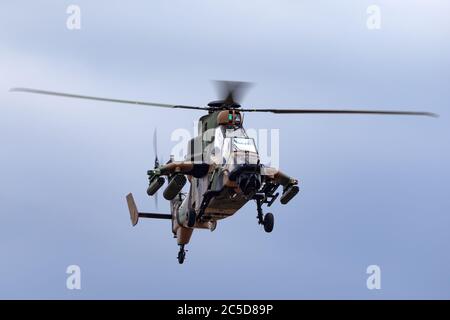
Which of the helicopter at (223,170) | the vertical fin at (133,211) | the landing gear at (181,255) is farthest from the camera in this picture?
the vertical fin at (133,211)

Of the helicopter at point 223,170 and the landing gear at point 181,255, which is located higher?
the helicopter at point 223,170

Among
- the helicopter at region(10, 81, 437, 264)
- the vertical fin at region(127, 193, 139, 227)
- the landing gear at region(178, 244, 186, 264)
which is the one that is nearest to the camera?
the helicopter at region(10, 81, 437, 264)

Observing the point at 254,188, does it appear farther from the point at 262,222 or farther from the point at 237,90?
the point at 237,90

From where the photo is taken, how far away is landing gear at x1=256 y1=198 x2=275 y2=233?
49.4m

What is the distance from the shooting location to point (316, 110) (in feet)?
163

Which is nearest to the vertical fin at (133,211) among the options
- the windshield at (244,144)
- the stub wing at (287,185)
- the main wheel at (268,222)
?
the stub wing at (287,185)

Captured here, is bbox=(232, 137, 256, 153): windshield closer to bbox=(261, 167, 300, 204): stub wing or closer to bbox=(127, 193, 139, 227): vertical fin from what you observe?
bbox=(261, 167, 300, 204): stub wing

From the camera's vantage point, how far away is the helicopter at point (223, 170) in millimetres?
47469

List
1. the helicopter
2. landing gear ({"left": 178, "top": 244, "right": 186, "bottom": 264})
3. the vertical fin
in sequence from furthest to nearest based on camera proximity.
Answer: the vertical fin, landing gear ({"left": 178, "top": 244, "right": 186, "bottom": 264}), the helicopter

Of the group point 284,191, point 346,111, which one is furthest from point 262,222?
point 346,111

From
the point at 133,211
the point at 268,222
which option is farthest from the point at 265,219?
the point at 133,211

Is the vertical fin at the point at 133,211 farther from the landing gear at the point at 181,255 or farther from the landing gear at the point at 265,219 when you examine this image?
the landing gear at the point at 265,219

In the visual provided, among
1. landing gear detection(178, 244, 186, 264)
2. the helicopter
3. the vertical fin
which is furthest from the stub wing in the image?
the vertical fin

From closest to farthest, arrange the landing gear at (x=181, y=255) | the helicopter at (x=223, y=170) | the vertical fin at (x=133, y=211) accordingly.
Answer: the helicopter at (x=223, y=170) < the landing gear at (x=181, y=255) < the vertical fin at (x=133, y=211)
